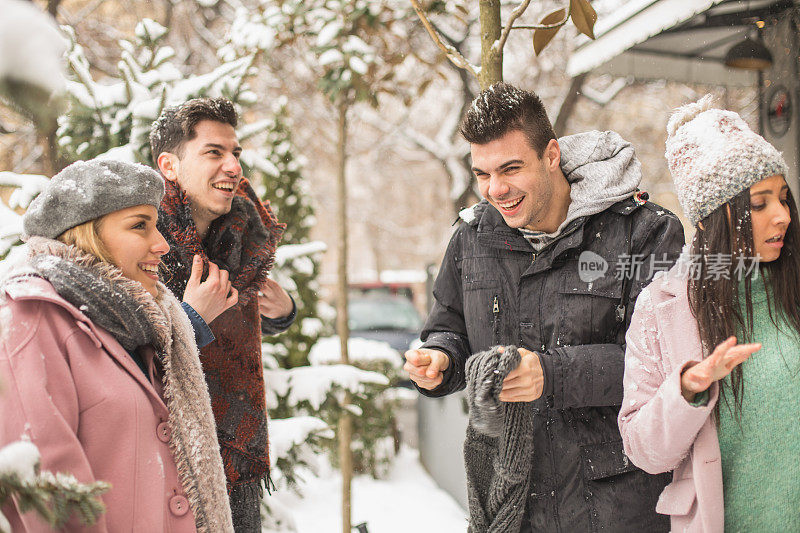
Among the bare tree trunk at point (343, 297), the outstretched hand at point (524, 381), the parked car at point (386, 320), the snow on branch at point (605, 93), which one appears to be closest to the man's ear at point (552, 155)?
the outstretched hand at point (524, 381)

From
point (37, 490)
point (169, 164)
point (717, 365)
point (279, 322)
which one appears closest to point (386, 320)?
point (279, 322)

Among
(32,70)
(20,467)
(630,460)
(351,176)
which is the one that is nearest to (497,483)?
(630,460)

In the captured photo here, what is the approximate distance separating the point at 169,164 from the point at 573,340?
167 centimetres

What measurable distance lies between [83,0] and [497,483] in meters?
10.3

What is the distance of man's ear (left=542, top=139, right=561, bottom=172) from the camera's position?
6.84 feet

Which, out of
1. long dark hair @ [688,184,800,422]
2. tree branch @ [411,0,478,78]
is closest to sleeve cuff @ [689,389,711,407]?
long dark hair @ [688,184,800,422]

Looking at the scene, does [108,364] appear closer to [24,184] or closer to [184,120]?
[184,120]

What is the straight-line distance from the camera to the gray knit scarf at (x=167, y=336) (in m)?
1.62

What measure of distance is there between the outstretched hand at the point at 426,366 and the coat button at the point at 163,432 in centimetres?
69

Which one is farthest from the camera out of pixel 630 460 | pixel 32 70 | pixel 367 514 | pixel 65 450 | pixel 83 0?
pixel 83 0

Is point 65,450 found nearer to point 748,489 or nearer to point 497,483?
point 497,483

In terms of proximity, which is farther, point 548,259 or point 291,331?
point 291,331

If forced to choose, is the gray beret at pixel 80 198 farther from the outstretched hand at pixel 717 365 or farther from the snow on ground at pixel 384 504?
the snow on ground at pixel 384 504

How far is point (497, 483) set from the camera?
1.96 metres
